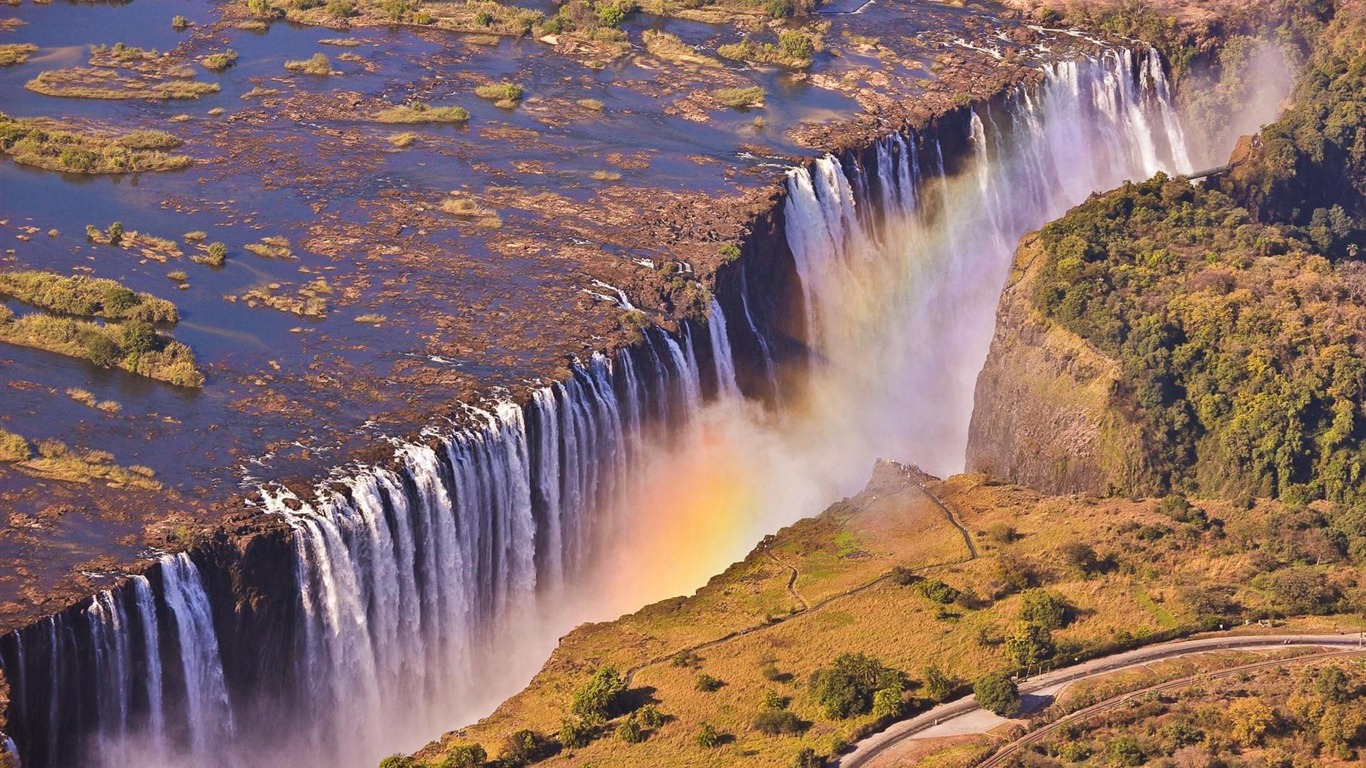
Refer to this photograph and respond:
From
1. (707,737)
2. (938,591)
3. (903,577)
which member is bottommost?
(707,737)

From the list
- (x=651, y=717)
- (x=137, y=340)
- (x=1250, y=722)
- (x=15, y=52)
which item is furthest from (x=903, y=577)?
(x=15, y=52)

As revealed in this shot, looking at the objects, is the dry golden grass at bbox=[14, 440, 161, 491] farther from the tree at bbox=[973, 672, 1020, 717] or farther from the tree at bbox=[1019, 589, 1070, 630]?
the tree at bbox=[1019, 589, 1070, 630]

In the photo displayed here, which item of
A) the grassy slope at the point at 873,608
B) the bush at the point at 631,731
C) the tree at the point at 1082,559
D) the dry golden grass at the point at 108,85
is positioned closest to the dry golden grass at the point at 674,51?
the dry golden grass at the point at 108,85

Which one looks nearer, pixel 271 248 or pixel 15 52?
pixel 271 248

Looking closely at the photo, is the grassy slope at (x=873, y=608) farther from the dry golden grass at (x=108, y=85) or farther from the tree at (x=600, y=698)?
the dry golden grass at (x=108, y=85)

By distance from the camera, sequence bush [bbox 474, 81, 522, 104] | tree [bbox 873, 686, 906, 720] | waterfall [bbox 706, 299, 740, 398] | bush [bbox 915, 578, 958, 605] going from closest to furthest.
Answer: tree [bbox 873, 686, 906, 720] < bush [bbox 915, 578, 958, 605] < waterfall [bbox 706, 299, 740, 398] < bush [bbox 474, 81, 522, 104]

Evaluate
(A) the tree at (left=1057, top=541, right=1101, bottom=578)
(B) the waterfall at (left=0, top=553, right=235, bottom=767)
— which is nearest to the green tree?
(A) the tree at (left=1057, top=541, right=1101, bottom=578)

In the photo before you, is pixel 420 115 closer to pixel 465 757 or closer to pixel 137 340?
pixel 137 340
